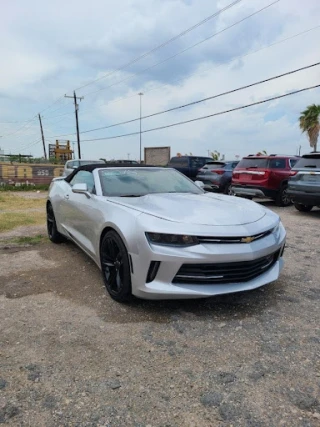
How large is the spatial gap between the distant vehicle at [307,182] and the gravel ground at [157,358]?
463cm

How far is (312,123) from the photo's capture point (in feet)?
97.8

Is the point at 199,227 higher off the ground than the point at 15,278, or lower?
higher

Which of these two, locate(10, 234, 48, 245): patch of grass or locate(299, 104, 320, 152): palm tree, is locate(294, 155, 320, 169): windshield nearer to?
A: locate(10, 234, 48, 245): patch of grass

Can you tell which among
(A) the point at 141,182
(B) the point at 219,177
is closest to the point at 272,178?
(B) the point at 219,177

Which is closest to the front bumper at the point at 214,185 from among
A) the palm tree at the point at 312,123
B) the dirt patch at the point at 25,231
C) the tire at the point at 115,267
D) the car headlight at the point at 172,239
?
the dirt patch at the point at 25,231

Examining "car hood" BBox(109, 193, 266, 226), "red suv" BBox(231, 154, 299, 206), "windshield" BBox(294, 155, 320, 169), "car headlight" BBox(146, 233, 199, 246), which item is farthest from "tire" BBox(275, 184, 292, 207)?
"car headlight" BBox(146, 233, 199, 246)

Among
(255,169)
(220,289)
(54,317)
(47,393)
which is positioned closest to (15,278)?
(54,317)

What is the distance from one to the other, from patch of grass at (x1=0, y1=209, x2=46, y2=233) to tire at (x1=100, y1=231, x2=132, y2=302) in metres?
4.23

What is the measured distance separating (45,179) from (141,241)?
56.0ft

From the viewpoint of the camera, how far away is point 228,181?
1203 centimetres

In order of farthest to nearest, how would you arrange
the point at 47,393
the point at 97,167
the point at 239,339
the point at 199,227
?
the point at 97,167, the point at 199,227, the point at 239,339, the point at 47,393

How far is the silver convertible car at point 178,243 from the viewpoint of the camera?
2871mm

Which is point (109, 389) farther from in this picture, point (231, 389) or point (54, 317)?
point (54, 317)

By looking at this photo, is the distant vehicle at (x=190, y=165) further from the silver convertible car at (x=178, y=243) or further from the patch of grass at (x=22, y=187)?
the silver convertible car at (x=178, y=243)
